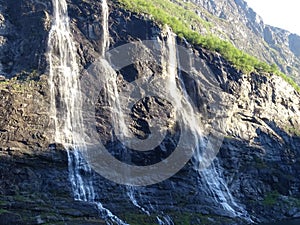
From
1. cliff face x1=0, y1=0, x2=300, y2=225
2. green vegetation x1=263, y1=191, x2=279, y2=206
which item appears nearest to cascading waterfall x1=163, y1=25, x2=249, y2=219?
cliff face x1=0, y1=0, x2=300, y2=225

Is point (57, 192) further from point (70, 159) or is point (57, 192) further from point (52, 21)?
point (52, 21)

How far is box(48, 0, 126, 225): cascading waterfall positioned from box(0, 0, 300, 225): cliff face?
1094mm

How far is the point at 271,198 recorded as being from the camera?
73.0 metres

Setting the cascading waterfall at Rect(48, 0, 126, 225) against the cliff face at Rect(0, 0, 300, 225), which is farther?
the cascading waterfall at Rect(48, 0, 126, 225)

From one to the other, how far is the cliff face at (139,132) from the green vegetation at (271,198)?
11 cm

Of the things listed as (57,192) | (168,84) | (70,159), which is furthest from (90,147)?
(168,84)

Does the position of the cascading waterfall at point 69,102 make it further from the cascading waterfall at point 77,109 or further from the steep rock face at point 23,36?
the steep rock face at point 23,36

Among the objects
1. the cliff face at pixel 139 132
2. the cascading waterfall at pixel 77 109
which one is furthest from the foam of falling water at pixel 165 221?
the cliff face at pixel 139 132

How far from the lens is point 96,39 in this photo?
7781 cm

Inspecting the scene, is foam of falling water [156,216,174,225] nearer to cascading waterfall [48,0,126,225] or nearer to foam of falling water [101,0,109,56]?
cascading waterfall [48,0,126,225]

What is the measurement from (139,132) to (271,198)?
23495 millimetres

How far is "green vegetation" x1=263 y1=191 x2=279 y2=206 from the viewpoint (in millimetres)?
71169

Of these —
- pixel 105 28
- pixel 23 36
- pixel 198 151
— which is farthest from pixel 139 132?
pixel 23 36

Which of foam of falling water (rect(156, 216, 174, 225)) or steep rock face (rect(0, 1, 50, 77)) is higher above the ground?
steep rock face (rect(0, 1, 50, 77))
